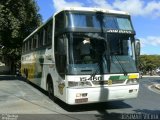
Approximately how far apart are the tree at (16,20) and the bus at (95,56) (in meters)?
14.4

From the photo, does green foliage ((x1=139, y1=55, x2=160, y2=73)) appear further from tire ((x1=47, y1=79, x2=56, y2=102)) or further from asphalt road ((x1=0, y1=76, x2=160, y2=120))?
asphalt road ((x1=0, y1=76, x2=160, y2=120))

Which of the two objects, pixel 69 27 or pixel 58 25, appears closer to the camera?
pixel 69 27

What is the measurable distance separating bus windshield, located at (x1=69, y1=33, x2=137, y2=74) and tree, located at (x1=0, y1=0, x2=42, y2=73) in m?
14.9

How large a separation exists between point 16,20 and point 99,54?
16.4 metres

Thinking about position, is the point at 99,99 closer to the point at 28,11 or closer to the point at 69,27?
the point at 69,27

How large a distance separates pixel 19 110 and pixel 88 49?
9.95 ft

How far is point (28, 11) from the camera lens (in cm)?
2945

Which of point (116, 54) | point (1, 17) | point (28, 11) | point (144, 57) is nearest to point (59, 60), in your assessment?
point (116, 54)

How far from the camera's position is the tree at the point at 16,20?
2711cm

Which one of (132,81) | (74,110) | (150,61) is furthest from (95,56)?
(150,61)

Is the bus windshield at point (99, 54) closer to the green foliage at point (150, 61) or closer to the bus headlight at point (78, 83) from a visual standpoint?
the bus headlight at point (78, 83)

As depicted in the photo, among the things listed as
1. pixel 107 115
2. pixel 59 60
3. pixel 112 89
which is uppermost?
pixel 59 60

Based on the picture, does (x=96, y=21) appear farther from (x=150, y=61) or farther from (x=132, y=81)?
(x=150, y=61)

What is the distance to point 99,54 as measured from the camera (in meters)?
12.2
